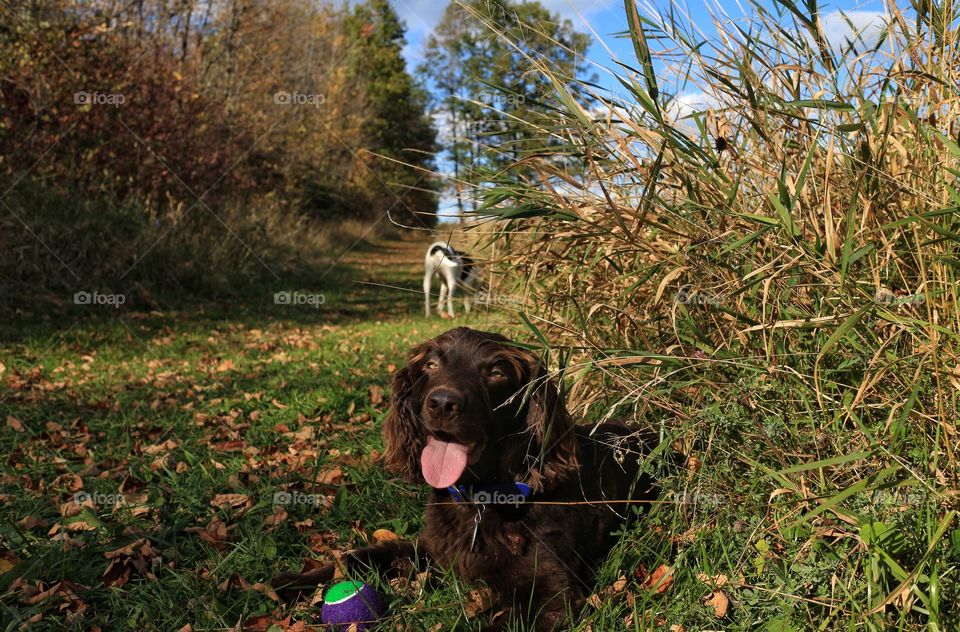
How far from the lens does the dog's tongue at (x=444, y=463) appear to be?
2518 millimetres

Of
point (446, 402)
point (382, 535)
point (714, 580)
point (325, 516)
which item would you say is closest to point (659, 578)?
point (714, 580)

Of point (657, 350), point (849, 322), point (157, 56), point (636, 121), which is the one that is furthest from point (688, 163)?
point (157, 56)

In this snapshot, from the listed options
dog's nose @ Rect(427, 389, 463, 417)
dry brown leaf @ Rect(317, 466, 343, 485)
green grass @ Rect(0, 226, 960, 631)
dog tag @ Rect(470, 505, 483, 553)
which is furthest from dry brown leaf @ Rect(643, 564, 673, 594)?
dry brown leaf @ Rect(317, 466, 343, 485)

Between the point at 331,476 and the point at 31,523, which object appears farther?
the point at 331,476

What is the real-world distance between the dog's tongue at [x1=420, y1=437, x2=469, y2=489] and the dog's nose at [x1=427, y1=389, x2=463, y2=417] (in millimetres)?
165

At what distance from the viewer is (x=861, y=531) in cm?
184

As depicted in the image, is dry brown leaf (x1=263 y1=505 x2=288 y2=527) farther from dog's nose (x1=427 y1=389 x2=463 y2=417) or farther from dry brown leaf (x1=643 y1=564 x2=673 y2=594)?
dry brown leaf (x1=643 y1=564 x2=673 y2=594)

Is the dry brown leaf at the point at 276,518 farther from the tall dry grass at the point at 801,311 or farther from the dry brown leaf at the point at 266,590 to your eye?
the tall dry grass at the point at 801,311

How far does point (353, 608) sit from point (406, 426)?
30.7 inches

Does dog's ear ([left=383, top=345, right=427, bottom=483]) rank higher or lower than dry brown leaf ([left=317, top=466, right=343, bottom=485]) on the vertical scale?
higher

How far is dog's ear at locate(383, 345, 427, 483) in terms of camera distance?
286 centimetres

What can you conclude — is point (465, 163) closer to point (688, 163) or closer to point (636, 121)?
point (636, 121)

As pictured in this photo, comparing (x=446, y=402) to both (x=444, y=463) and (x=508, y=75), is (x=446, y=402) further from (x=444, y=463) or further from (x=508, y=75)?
(x=508, y=75)

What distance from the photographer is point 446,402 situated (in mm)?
2430
